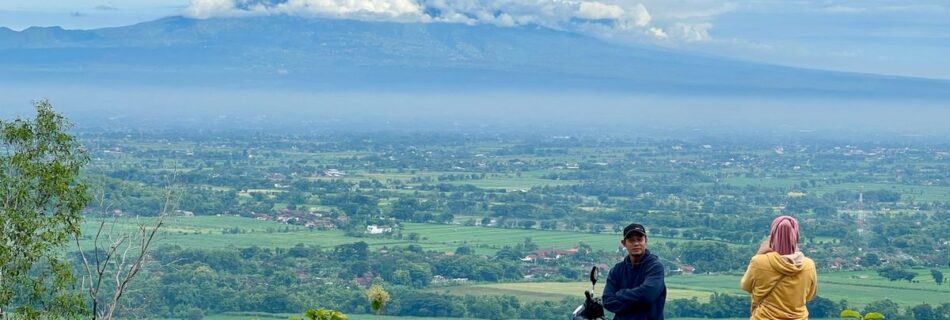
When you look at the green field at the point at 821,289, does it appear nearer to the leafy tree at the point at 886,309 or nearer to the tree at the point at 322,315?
the leafy tree at the point at 886,309

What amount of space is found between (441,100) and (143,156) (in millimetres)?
111097

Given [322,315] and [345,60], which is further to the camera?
[345,60]

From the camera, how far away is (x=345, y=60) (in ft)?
535

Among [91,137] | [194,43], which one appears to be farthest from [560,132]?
[194,43]

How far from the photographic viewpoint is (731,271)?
27.0 metres

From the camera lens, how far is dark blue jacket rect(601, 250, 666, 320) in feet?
18.4

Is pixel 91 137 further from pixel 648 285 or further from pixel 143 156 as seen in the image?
pixel 648 285

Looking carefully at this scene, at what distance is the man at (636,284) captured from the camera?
5.59 m

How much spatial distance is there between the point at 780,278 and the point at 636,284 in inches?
23.9

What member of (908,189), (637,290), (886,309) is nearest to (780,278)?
(637,290)

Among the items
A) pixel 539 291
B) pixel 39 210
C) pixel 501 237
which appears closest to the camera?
pixel 39 210

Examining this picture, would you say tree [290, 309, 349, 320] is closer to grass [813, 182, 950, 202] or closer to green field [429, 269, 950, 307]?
green field [429, 269, 950, 307]

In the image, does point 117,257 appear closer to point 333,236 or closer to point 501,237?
point 501,237

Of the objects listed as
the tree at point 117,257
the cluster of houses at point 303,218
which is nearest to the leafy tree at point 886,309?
the tree at point 117,257
